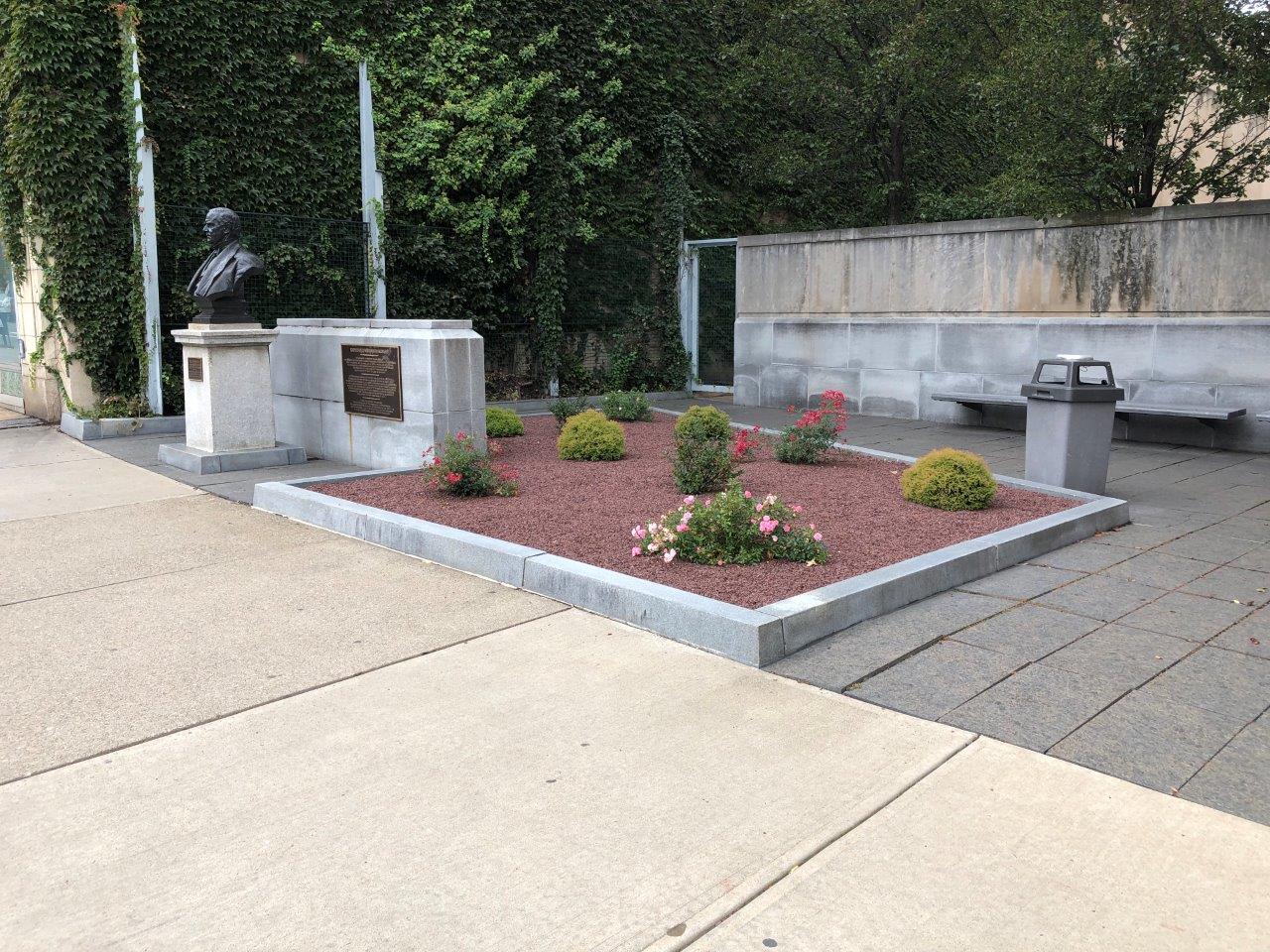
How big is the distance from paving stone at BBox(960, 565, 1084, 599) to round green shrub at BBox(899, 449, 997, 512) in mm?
1217

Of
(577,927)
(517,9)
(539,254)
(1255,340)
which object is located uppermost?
(517,9)

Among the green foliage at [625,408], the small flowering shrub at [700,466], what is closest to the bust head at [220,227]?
the green foliage at [625,408]

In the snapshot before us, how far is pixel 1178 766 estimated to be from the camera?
3762 millimetres

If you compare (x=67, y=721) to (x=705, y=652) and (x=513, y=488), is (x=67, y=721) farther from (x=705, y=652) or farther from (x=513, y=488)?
(x=513, y=488)

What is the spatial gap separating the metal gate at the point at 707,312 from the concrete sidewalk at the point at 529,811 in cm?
1339

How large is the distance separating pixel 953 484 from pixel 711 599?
3179 mm

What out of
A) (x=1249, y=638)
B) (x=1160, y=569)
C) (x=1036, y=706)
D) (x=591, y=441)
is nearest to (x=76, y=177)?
(x=591, y=441)

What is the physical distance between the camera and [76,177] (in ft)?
A: 41.4

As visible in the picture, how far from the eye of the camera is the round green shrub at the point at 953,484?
7703mm

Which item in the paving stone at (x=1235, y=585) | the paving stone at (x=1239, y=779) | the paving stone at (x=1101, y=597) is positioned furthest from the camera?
the paving stone at (x=1235, y=585)

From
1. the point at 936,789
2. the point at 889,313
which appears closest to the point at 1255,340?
the point at 889,313

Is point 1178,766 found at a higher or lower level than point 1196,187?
lower

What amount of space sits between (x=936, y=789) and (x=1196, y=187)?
35.7 feet

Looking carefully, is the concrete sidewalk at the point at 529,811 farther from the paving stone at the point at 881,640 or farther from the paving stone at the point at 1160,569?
the paving stone at the point at 1160,569
